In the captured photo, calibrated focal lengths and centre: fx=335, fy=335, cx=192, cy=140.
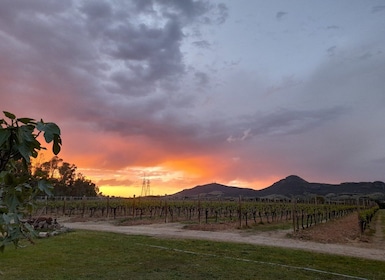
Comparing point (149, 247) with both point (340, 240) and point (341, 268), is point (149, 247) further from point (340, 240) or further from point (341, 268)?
point (340, 240)

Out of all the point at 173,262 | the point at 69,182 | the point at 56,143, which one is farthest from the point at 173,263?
the point at 69,182

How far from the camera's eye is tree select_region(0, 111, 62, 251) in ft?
3.56

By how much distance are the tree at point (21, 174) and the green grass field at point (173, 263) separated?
6002 mm

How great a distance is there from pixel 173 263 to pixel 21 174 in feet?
24.7

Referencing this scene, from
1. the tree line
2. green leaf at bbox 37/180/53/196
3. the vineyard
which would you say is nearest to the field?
green leaf at bbox 37/180/53/196

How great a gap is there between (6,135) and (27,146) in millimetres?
76

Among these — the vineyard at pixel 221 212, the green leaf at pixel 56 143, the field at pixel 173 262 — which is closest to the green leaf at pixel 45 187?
the green leaf at pixel 56 143

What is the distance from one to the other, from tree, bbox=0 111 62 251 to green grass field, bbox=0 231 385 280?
19.7ft

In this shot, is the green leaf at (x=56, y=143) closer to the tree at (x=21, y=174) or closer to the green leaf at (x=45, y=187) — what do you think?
the tree at (x=21, y=174)

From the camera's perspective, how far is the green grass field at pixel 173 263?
710 centimetres

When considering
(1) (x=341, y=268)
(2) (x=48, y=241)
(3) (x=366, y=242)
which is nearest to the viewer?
(1) (x=341, y=268)

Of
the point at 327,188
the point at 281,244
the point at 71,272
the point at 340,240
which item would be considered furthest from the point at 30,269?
the point at 327,188

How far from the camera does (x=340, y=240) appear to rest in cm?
1446

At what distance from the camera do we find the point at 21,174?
50.6 inches
